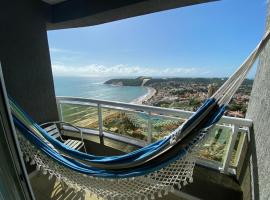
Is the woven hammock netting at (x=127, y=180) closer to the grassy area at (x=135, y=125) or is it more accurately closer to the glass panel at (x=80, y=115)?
the grassy area at (x=135, y=125)

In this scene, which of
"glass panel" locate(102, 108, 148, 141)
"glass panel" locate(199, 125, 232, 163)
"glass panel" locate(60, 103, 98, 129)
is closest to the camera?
"glass panel" locate(199, 125, 232, 163)

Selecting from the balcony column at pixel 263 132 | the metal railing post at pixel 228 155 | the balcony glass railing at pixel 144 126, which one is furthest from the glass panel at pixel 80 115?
the balcony column at pixel 263 132

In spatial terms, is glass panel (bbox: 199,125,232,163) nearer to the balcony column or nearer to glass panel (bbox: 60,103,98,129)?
the balcony column

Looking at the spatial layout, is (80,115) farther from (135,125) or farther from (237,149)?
(237,149)

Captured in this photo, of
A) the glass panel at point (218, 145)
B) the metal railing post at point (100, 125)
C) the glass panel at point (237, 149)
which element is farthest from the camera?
the metal railing post at point (100, 125)

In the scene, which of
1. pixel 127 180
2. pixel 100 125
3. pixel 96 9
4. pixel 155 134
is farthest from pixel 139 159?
pixel 96 9

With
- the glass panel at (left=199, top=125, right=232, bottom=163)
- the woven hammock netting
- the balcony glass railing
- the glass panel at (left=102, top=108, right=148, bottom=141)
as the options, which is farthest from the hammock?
the glass panel at (left=102, top=108, right=148, bottom=141)

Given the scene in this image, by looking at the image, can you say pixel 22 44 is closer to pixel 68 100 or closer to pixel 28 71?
pixel 28 71

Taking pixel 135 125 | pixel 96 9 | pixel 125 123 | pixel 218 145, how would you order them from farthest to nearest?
pixel 125 123, pixel 135 125, pixel 96 9, pixel 218 145
